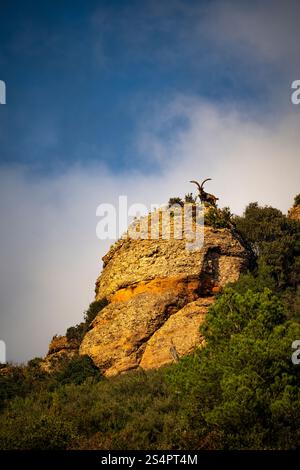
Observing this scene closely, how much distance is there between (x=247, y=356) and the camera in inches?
689

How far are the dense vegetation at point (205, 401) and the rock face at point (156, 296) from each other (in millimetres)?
3508

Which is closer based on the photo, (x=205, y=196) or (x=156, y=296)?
(x=156, y=296)

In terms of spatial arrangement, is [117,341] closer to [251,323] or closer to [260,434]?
[251,323]

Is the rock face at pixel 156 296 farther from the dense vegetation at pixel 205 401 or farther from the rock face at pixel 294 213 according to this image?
the rock face at pixel 294 213

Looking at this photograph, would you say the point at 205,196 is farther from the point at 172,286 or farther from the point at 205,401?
the point at 205,401

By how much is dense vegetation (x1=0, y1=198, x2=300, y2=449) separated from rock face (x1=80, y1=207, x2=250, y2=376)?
3508 millimetres

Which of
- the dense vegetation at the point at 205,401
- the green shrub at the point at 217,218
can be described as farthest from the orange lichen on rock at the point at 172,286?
the dense vegetation at the point at 205,401

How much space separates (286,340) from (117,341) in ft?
53.2

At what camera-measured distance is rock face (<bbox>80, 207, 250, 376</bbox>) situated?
101ft

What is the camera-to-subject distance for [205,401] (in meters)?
18.2

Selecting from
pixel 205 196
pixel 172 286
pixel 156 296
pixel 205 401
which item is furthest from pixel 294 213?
pixel 205 401

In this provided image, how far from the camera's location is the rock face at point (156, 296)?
101ft

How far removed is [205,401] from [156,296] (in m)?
15.4
